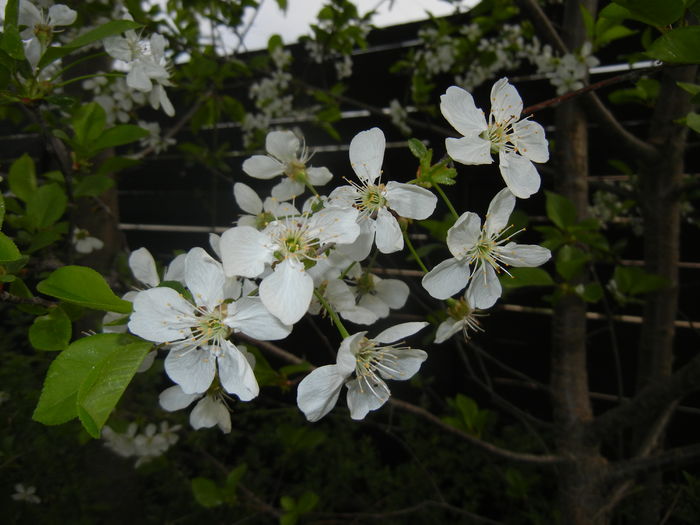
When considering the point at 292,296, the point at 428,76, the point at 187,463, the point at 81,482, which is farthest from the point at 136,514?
the point at 428,76

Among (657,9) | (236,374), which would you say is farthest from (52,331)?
(657,9)

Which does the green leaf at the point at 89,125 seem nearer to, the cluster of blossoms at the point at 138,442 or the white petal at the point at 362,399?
the white petal at the point at 362,399

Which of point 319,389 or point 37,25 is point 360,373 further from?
point 37,25

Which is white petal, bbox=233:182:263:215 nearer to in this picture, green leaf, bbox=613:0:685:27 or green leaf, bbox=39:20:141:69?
green leaf, bbox=39:20:141:69

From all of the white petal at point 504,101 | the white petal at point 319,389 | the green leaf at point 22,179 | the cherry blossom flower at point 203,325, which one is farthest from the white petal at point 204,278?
the green leaf at point 22,179

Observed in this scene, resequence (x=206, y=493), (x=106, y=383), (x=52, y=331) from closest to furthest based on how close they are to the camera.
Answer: (x=106, y=383) → (x=52, y=331) → (x=206, y=493)

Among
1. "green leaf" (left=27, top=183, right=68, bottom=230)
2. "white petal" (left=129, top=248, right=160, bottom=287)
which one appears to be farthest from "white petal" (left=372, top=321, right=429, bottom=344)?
"green leaf" (left=27, top=183, right=68, bottom=230)

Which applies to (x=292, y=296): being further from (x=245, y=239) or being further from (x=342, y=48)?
(x=342, y=48)
